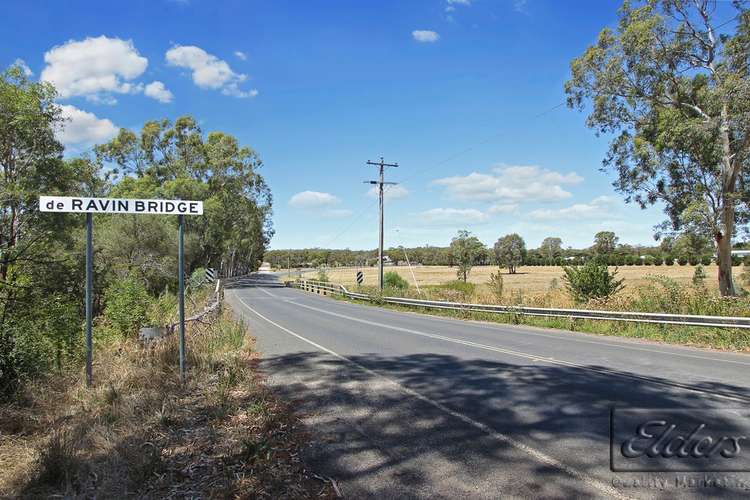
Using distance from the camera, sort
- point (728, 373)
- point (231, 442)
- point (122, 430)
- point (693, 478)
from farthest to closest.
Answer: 1. point (728, 373)
2. point (122, 430)
3. point (231, 442)
4. point (693, 478)

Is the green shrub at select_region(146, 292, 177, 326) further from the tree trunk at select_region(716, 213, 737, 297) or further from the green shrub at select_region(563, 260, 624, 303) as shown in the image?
the tree trunk at select_region(716, 213, 737, 297)

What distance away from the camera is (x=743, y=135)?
2478cm

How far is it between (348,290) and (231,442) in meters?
35.6

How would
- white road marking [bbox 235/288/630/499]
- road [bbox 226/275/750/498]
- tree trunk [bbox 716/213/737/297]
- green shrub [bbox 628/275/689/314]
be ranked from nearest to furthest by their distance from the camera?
white road marking [bbox 235/288/630/499] → road [bbox 226/275/750/498] → green shrub [bbox 628/275/689/314] → tree trunk [bbox 716/213/737/297]

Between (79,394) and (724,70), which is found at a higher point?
(724,70)

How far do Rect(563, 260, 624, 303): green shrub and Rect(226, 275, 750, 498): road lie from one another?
8048 mm

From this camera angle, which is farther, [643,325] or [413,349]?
[643,325]

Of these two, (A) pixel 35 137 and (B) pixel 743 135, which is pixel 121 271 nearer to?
(A) pixel 35 137

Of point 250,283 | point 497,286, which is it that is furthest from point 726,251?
point 250,283

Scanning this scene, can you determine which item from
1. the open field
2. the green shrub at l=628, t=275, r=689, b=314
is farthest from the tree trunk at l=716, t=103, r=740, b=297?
the open field

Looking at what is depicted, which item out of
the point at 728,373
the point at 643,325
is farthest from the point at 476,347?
the point at 643,325

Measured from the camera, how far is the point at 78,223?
30484 mm

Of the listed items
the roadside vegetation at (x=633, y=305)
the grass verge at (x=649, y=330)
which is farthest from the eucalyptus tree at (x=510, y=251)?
the grass verge at (x=649, y=330)

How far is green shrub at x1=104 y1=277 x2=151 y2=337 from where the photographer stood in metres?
11.3
